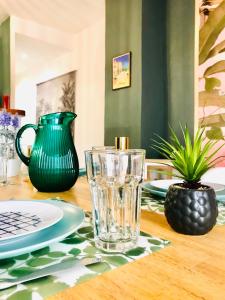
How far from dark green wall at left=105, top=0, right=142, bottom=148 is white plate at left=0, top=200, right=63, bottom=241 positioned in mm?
2267

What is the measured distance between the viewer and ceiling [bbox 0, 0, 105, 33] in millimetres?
3598

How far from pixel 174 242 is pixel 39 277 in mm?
218

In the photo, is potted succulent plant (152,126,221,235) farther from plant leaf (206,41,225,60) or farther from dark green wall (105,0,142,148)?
dark green wall (105,0,142,148)

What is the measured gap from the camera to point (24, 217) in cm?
48

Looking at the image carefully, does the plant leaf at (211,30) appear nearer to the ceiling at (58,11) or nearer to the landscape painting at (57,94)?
the ceiling at (58,11)

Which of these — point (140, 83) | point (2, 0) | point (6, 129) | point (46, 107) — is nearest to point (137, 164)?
point (6, 129)

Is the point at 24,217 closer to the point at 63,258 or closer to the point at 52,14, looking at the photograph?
the point at 63,258

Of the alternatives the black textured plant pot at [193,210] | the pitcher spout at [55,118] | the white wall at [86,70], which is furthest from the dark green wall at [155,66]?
the black textured plant pot at [193,210]

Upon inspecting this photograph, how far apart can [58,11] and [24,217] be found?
4011mm

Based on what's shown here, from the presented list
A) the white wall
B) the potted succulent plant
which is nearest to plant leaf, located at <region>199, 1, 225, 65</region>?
the white wall

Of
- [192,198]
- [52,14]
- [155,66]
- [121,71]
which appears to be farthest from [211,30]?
[52,14]

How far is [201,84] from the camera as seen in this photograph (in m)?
2.35

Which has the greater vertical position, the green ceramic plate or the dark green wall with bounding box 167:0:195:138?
the dark green wall with bounding box 167:0:195:138

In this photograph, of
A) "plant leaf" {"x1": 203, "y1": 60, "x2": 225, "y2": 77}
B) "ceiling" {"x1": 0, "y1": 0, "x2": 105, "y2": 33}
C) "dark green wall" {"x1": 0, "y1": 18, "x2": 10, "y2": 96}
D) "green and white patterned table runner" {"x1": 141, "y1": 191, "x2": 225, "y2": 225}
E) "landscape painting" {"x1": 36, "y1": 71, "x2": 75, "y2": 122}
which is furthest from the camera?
"landscape painting" {"x1": 36, "y1": 71, "x2": 75, "y2": 122}
